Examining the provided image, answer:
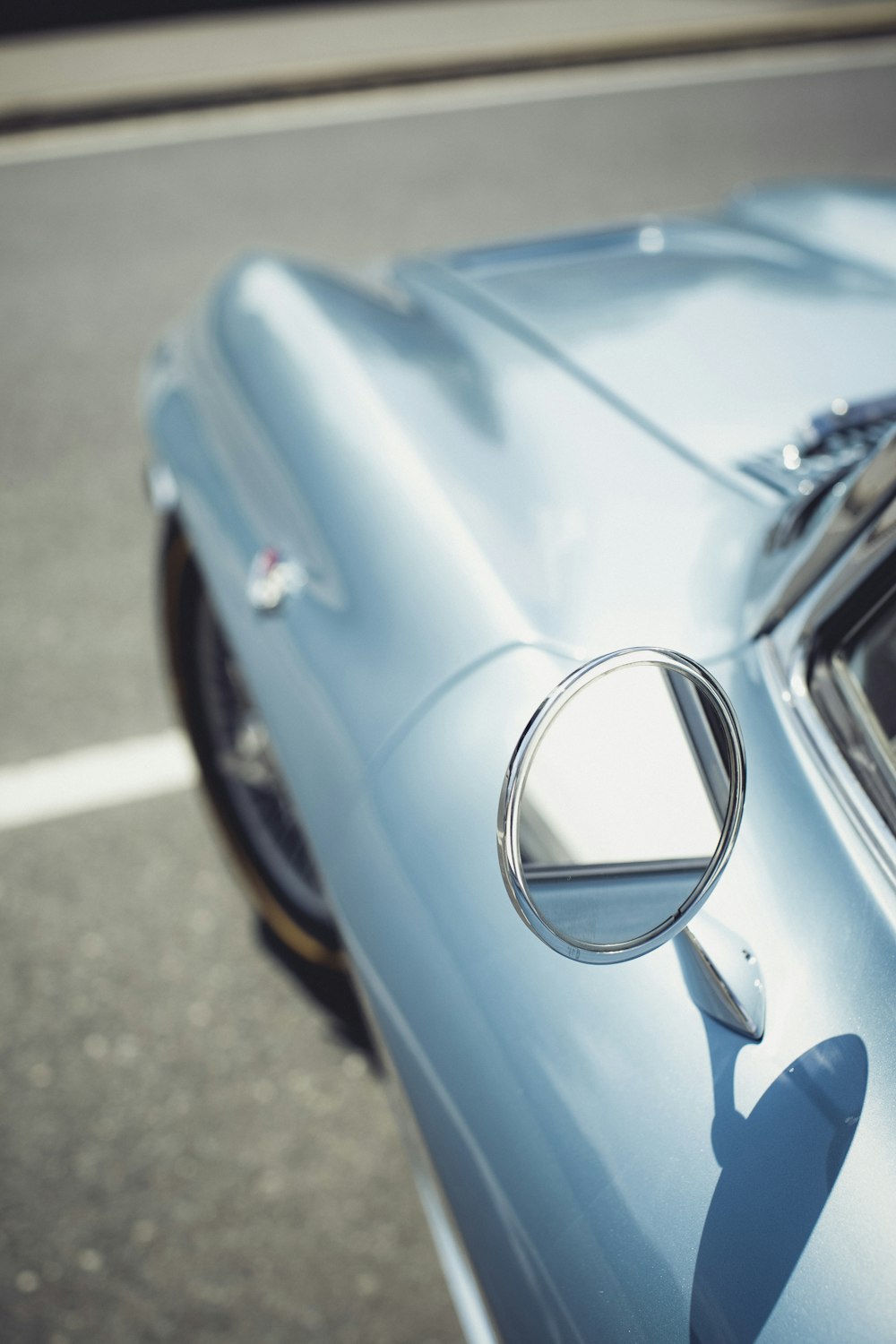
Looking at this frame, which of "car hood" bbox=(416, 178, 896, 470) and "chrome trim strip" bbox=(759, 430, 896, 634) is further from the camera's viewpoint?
"car hood" bbox=(416, 178, 896, 470)

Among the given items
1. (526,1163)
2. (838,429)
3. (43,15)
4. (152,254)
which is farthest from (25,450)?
(43,15)

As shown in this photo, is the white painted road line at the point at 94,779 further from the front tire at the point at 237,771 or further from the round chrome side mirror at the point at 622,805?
the round chrome side mirror at the point at 622,805

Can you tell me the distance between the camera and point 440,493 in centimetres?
151

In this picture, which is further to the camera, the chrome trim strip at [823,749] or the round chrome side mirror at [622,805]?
the chrome trim strip at [823,749]

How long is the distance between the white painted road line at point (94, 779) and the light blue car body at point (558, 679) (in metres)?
1.00

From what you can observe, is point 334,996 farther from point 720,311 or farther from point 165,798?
point 720,311

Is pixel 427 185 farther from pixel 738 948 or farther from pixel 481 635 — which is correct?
pixel 738 948

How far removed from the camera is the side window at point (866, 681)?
1.08m

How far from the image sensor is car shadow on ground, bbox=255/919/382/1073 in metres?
2.33

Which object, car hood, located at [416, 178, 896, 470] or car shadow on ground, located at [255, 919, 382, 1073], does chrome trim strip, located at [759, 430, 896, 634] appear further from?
car shadow on ground, located at [255, 919, 382, 1073]

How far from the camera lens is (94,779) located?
290 cm

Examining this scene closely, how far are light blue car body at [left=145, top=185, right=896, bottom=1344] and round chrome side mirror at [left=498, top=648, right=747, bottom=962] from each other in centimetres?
8

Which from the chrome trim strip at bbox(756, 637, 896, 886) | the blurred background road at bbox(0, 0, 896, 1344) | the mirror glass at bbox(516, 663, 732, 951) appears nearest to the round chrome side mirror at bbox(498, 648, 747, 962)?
the mirror glass at bbox(516, 663, 732, 951)

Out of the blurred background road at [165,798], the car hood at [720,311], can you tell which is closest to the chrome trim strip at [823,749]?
the car hood at [720,311]
